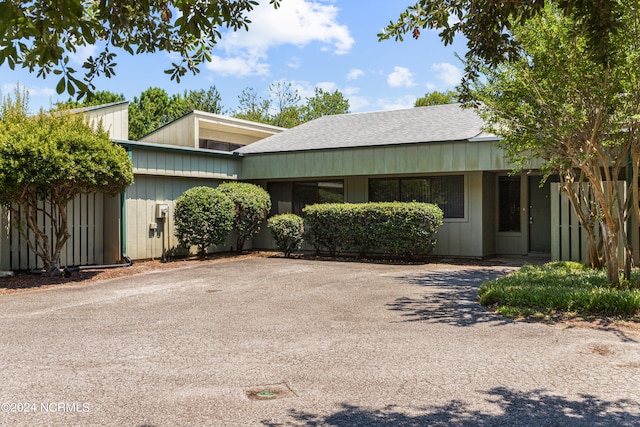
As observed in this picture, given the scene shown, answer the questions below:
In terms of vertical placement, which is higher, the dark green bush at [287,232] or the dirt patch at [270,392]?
the dark green bush at [287,232]

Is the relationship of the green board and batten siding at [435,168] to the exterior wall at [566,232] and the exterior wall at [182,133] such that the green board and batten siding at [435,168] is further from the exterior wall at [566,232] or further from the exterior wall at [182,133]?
the exterior wall at [182,133]

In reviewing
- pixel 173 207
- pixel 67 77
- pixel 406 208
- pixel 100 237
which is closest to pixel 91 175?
pixel 100 237

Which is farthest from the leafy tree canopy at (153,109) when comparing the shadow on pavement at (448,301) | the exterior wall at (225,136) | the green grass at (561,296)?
the green grass at (561,296)

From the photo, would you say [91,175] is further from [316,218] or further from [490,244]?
[490,244]

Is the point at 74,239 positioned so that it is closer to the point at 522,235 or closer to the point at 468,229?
the point at 468,229

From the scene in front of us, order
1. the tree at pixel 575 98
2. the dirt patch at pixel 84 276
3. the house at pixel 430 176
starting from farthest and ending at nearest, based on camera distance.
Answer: the house at pixel 430 176 < the dirt patch at pixel 84 276 < the tree at pixel 575 98

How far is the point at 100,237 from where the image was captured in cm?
1339

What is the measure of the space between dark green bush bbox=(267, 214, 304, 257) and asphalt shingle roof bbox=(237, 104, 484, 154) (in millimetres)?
2450

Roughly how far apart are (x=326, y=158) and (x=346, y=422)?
1250 centimetres

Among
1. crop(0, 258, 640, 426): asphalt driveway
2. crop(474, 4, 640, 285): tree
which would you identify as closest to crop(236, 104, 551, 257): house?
crop(474, 4, 640, 285): tree

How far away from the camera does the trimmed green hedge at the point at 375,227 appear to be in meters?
13.3

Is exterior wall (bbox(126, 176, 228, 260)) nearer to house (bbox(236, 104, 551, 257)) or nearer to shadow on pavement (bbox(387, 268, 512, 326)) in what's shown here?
house (bbox(236, 104, 551, 257))

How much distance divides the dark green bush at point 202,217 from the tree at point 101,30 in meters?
8.79

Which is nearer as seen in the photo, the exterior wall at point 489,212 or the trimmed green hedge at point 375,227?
the trimmed green hedge at point 375,227
